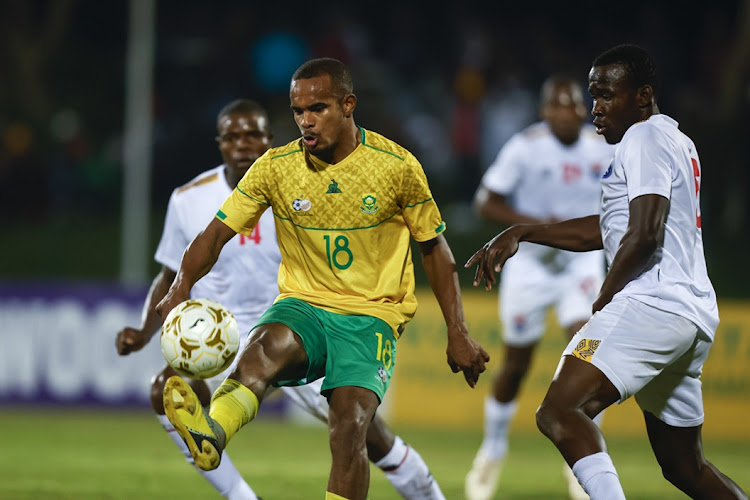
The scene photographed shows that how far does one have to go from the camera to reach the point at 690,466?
5.63m

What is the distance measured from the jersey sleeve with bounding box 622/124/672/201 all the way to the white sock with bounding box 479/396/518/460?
13.6ft

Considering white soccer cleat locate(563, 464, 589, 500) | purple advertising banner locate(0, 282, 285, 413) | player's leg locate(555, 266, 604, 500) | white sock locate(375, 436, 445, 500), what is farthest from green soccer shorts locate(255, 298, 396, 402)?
purple advertising banner locate(0, 282, 285, 413)

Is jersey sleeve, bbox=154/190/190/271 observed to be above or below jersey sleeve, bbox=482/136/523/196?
below

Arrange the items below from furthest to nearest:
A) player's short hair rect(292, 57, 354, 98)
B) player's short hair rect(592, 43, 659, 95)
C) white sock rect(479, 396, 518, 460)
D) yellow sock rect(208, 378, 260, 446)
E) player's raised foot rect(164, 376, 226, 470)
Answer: white sock rect(479, 396, 518, 460)
player's short hair rect(292, 57, 354, 98)
player's short hair rect(592, 43, 659, 95)
yellow sock rect(208, 378, 260, 446)
player's raised foot rect(164, 376, 226, 470)

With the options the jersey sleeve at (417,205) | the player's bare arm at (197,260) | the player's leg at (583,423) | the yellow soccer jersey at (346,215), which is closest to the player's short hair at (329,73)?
the yellow soccer jersey at (346,215)

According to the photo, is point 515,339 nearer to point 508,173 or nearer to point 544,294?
point 544,294

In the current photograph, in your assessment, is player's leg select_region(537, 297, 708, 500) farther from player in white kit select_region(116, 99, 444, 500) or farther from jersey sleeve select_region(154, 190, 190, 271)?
jersey sleeve select_region(154, 190, 190, 271)

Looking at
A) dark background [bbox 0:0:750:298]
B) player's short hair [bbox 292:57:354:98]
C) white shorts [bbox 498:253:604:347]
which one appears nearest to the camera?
player's short hair [bbox 292:57:354:98]

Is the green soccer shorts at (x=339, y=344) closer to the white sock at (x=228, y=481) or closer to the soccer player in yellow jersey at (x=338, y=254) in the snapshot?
the soccer player in yellow jersey at (x=338, y=254)

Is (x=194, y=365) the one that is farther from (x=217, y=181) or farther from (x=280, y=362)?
(x=217, y=181)

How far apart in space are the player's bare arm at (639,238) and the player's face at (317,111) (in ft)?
4.79

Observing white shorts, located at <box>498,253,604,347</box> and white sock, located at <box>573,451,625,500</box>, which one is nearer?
white sock, located at <box>573,451,625,500</box>

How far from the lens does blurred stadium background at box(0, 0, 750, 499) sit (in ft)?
43.1

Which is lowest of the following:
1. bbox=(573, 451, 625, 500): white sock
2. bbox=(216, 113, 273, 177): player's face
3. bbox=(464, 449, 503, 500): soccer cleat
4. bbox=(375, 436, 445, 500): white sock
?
bbox=(464, 449, 503, 500): soccer cleat
